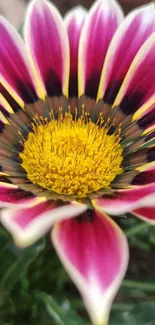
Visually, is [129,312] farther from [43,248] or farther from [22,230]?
[22,230]

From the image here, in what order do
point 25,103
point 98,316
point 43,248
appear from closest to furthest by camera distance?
point 98,316, point 43,248, point 25,103

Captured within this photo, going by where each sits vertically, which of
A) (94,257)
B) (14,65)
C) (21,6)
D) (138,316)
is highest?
(21,6)

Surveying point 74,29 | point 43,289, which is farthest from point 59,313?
point 74,29

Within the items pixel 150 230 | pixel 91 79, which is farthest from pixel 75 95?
pixel 150 230

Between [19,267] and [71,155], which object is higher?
[71,155]

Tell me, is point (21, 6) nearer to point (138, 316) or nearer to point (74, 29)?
point (74, 29)

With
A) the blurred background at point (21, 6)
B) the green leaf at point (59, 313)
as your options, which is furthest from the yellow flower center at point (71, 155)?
the blurred background at point (21, 6)
